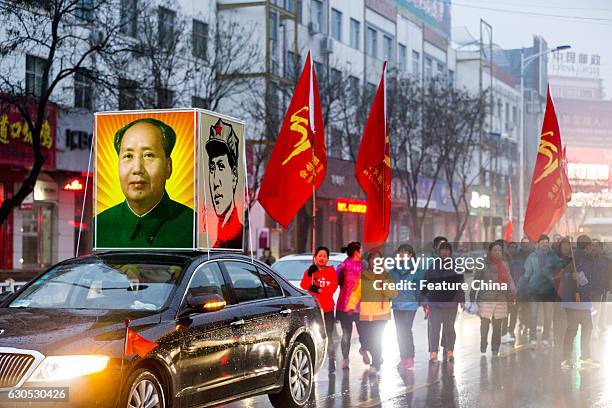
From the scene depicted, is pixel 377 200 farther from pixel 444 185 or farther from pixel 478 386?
pixel 444 185

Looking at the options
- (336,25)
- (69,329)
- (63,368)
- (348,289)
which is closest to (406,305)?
(348,289)

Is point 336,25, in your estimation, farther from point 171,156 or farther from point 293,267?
point 171,156

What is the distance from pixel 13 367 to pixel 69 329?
488mm

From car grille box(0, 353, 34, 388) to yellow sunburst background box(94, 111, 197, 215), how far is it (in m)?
3.01

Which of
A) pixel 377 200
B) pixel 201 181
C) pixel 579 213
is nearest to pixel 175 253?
pixel 201 181

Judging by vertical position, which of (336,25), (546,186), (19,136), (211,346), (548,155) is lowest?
(211,346)

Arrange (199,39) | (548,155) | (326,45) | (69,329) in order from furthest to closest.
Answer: (326,45) → (199,39) → (548,155) → (69,329)

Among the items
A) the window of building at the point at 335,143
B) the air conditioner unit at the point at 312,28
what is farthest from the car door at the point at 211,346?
the air conditioner unit at the point at 312,28

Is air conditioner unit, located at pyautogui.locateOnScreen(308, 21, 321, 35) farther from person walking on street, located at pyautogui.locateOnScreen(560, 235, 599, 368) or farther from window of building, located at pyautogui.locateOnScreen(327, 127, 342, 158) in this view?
person walking on street, located at pyautogui.locateOnScreen(560, 235, 599, 368)

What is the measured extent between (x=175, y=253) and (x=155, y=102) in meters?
22.0

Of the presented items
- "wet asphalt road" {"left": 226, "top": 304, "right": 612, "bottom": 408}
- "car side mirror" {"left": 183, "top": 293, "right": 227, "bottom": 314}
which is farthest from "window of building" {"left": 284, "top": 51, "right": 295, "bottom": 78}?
"car side mirror" {"left": 183, "top": 293, "right": 227, "bottom": 314}

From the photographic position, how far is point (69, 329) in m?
8.44

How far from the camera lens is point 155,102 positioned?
104 feet

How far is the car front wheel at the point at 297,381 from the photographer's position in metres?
11.0
